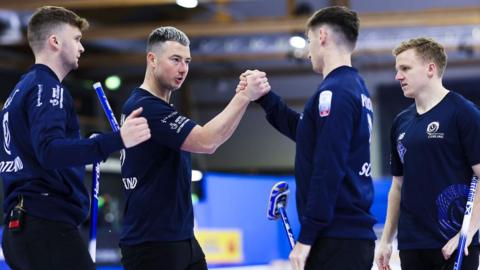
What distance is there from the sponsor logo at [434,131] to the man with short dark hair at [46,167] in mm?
1650

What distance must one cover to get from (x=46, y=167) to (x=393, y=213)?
2150 mm

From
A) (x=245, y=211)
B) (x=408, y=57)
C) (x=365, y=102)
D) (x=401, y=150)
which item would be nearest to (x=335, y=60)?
(x=365, y=102)

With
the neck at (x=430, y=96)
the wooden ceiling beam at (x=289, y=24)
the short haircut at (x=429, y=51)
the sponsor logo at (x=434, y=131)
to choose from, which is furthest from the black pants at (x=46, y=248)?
the wooden ceiling beam at (x=289, y=24)

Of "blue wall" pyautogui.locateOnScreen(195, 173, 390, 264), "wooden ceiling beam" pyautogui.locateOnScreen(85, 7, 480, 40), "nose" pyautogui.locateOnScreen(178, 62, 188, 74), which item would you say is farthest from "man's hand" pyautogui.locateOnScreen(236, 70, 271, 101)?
"wooden ceiling beam" pyautogui.locateOnScreen(85, 7, 480, 40)

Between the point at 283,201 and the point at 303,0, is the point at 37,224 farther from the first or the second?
the point at 303,0

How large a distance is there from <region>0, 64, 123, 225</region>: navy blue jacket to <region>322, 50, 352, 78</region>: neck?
3.57ft

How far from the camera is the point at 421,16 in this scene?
534 inches

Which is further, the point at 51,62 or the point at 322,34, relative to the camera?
the point at 51,62

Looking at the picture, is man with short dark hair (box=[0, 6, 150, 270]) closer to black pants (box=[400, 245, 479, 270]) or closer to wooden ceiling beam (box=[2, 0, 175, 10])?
black pants (box=[400, 245, 479, 270])

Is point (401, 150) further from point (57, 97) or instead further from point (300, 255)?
point (57, 97)

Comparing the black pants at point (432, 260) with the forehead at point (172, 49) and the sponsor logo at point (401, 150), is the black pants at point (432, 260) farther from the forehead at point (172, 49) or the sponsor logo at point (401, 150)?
the forehead at point (172, 49)

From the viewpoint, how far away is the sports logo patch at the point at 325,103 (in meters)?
3.66

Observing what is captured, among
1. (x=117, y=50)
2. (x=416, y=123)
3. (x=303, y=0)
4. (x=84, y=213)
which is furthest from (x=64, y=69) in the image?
(x=117, y=50)

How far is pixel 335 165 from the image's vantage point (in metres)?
3.57
